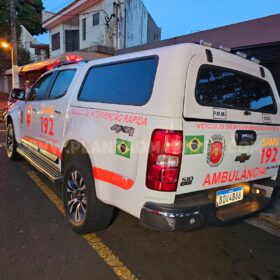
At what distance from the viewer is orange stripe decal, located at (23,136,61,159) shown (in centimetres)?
382

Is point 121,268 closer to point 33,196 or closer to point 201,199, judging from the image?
point 201,199

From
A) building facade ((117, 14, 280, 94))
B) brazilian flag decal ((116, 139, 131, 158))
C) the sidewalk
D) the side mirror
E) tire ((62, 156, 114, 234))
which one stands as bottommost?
the sidewalk

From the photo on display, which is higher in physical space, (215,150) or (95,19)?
(95,19)

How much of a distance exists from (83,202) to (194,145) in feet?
4.99

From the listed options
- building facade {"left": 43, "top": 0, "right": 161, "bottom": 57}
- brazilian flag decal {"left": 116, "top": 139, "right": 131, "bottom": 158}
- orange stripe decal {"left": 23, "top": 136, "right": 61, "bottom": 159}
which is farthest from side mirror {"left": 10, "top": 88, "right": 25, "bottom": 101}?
building facade {"left": 43, "top": 0, "right": 161, "bottom": 57}

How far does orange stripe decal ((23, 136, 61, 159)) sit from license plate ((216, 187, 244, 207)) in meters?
2.12

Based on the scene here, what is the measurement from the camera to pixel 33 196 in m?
4.20

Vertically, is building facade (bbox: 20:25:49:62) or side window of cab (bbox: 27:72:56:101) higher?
building facade (bbox: 20:25:49:62)

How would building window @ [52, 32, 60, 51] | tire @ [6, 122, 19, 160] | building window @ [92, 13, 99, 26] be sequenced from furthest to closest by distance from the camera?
1. building window @ [52, 32, 60, 51]
2. building window @ [92, 13, 99, 26]
3. tire @ [6, 122, 19, 160]

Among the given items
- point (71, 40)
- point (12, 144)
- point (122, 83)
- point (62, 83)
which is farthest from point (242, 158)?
point (71, 40)

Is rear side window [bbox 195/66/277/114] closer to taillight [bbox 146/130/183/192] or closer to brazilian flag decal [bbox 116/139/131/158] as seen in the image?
taillight [bbox 146/130/183/192]

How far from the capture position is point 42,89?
15.4 ft

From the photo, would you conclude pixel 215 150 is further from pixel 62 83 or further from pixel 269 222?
pixel 62 83

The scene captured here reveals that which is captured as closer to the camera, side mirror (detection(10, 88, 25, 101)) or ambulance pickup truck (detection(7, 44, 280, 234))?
ambulance pickup truck (detection(7, 44, 280, 234))
